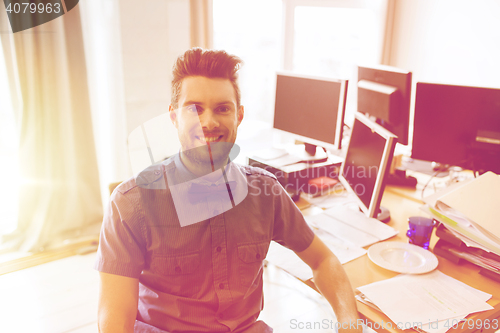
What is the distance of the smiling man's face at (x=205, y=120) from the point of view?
3.58 ft

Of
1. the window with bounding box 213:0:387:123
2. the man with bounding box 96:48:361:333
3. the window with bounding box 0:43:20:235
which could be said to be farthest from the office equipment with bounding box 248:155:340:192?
the window with bounding box 0:43:20:235

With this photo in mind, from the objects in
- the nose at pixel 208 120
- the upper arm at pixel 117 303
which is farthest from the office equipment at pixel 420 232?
the upper arm at pixel 117 303

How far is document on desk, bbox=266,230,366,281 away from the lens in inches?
Result: 49.7

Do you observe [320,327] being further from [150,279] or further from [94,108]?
[94,108]

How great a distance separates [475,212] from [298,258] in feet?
1.97

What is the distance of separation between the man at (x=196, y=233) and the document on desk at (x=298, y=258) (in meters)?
0.08

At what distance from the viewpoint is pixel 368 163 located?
1.49m

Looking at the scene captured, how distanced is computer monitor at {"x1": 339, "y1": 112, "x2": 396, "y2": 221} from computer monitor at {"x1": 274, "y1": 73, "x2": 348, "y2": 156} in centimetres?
20

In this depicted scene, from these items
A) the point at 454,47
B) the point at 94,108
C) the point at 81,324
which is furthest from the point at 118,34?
the point at 454,47

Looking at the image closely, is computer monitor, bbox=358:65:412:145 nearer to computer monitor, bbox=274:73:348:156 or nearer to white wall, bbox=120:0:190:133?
computer monitor, bbox=274:73:348:156

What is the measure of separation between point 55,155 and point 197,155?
1649 millimetres

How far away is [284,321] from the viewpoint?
78.5 inches

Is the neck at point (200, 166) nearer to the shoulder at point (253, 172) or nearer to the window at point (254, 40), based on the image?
the shoulder at point (253, 172)

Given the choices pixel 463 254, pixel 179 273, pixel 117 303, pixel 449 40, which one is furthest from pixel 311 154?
pixel 449 40
